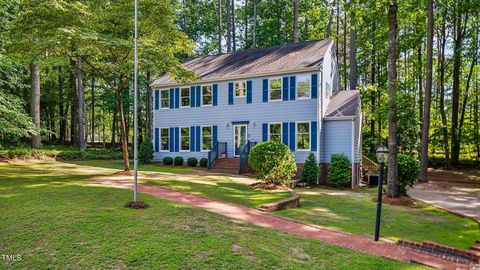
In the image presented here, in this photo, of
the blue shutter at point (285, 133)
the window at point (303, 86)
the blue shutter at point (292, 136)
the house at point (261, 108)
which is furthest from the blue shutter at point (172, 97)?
the window at point (303, 86)

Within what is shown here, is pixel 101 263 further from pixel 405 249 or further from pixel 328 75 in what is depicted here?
pixel 328 75

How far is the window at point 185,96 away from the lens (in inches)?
926

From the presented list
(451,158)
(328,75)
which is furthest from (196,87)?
(451,158)

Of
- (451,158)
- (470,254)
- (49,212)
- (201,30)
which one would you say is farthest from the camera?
(201,30)

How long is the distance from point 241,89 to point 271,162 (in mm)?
8236

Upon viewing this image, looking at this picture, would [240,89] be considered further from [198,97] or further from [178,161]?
[178,161]

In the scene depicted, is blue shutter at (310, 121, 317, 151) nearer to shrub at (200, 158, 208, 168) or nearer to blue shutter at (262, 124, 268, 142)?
blue shutter at (262, 124, 268, 142)

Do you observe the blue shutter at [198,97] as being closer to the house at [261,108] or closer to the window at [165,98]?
the house at [261,108]

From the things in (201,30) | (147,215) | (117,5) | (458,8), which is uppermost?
(201,30)

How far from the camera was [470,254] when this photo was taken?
7094 mm

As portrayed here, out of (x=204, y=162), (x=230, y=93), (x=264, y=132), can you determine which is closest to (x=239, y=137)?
(x=264, y=132)

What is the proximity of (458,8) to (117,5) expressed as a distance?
22267 mm

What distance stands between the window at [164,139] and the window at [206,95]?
3.61 meters

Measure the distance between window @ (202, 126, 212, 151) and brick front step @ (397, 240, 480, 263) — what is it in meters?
15.9
